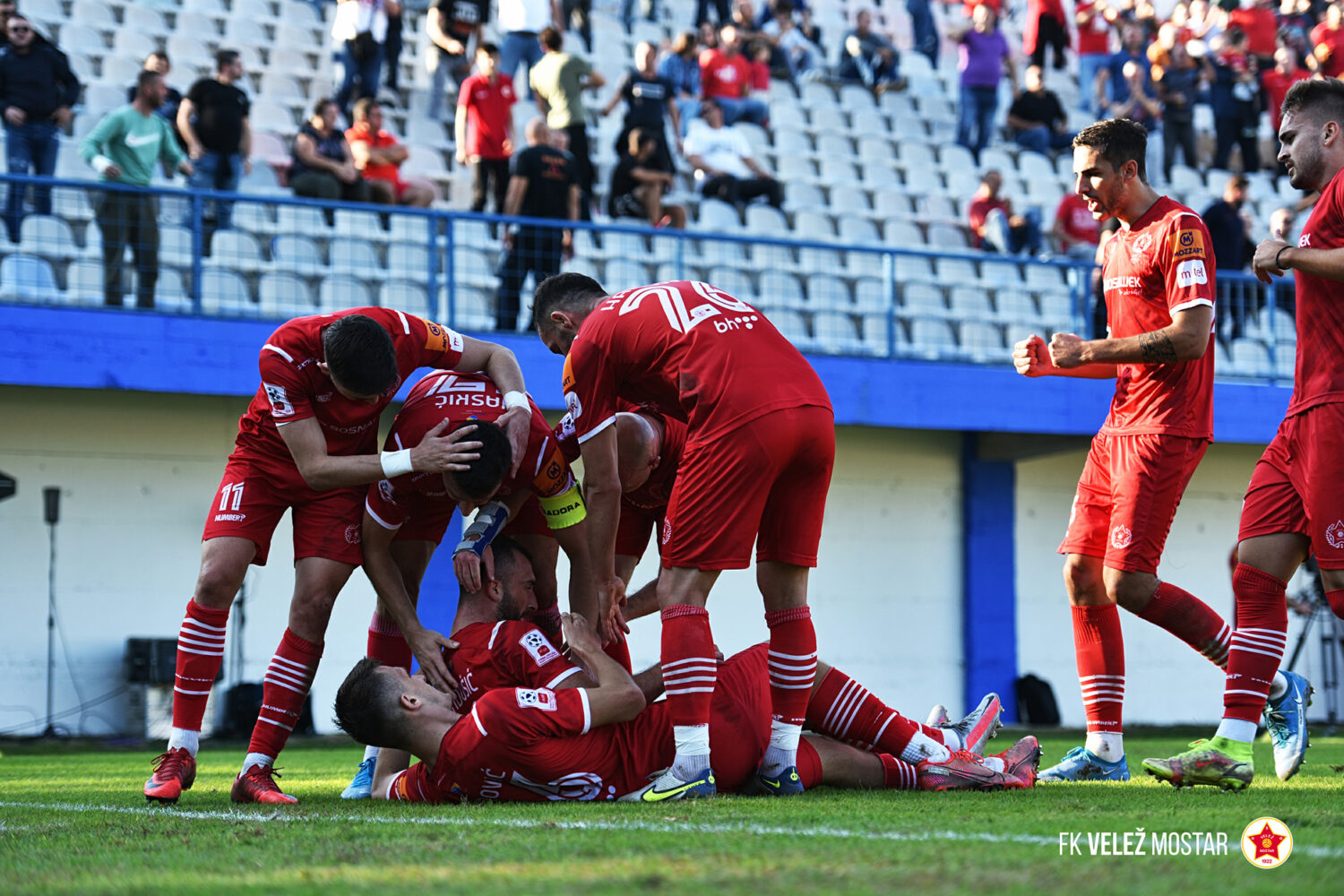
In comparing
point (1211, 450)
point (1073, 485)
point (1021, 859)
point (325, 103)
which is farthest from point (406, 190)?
point (1021, 859)

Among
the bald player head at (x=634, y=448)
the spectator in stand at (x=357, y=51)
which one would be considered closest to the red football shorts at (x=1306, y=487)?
the bald player head at (x=634, y=448)

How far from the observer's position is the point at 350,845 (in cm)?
351

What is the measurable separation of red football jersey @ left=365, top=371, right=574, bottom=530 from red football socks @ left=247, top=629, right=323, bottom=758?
562 mm

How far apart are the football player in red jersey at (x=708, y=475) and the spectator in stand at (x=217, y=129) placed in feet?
24.5

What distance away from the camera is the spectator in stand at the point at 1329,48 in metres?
18.7

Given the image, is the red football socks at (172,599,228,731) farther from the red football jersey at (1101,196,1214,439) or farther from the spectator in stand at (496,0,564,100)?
the spectator in stand at (496,0,564,100)

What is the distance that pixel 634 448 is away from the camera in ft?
16.8

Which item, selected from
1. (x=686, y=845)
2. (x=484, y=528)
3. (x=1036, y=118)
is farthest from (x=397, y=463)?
(x=1036, y=118)

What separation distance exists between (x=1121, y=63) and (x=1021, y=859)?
1642 centimetres

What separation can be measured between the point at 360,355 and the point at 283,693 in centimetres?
127

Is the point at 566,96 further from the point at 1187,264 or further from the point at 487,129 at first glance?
the point at 1187,264

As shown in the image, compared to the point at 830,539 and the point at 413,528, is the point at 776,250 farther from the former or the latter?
the point at 413,528

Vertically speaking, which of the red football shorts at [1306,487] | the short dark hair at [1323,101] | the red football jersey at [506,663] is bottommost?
the red football jersey at [506,663]

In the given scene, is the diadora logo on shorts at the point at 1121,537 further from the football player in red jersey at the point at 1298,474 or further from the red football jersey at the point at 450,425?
the red football jersey at the point at 450,425
